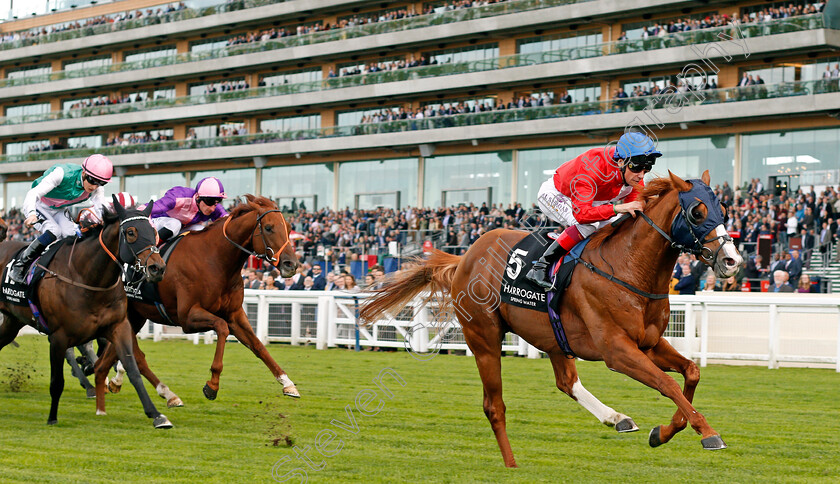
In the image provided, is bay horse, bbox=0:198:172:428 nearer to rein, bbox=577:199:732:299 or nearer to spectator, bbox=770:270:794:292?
rein, bbox=577:199:732:299

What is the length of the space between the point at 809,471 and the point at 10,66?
168 feet

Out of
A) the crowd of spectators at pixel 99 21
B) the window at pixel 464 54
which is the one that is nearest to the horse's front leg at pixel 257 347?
the window at pixel 464 54

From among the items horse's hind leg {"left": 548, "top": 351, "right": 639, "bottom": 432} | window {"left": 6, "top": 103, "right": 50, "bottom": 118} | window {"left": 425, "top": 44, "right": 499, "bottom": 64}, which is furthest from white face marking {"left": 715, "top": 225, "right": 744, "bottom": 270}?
window {"left": 6, "top": 103, "right": 50, "bottom": 118}

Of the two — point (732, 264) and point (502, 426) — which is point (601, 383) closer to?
point (502, 426)

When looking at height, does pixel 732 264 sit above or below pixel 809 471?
above

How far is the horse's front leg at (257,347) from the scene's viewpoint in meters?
7.38

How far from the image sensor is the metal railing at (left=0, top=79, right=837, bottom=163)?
2477cm

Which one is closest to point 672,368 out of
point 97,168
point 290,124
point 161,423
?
point 161,423

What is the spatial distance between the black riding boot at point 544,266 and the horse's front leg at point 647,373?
545 millimetres

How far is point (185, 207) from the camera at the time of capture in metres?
8.29

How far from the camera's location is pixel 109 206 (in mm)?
6922

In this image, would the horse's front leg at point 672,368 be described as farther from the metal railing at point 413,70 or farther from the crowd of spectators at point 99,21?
the crowd of spectators at point 99,21

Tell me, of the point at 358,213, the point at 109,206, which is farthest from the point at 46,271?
the point at 358,213

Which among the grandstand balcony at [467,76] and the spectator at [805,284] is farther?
the grandstand balcony at [467,76]
